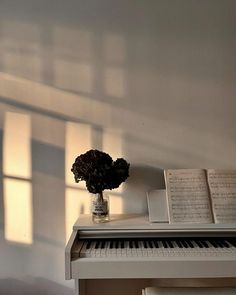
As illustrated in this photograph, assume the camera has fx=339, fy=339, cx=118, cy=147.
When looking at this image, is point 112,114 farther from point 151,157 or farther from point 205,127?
point 205,127

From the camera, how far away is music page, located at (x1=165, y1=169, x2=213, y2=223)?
189cm

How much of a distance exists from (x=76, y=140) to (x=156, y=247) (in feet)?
2.90

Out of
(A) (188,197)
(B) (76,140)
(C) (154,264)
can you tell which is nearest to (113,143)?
(B) (76,140)

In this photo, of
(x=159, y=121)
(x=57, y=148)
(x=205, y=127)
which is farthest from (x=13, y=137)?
(x=205, y=127)

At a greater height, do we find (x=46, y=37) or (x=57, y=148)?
(x=46, y=37)

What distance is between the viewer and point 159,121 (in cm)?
226

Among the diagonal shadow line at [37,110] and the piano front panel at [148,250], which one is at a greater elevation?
the diagonal shadow line at [37,110]

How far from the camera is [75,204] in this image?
7.38ft

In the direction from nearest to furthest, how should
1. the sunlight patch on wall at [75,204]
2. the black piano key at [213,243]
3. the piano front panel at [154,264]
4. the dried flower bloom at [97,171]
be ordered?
the piano front panel at [154,264], the black piano key at [213,243], the dried flower bloom at [97,171], the sunlight patch on wall at [75,204]

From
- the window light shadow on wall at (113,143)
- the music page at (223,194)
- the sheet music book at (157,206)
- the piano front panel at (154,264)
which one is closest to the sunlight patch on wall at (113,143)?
the window light shadow on wall at (113,143)

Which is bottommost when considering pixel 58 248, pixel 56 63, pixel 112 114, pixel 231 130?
pixel 58 248

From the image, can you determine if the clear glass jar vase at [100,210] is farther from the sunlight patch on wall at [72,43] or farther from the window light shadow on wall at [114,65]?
the sunlight patch on wall at [72,43]

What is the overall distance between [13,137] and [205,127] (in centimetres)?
128

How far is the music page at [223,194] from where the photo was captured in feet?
6.21
